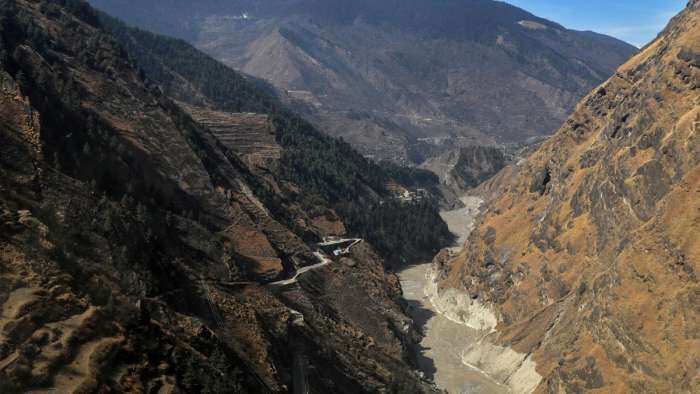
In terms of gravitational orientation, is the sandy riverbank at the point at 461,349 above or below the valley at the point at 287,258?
below

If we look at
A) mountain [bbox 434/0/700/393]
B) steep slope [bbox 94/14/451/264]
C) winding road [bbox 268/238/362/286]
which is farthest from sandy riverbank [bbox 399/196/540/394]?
steep slope [bbox 94/14/451/264]

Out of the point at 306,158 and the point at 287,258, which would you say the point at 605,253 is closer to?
the point at 287,258

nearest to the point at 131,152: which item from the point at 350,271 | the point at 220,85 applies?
the point at 350,271

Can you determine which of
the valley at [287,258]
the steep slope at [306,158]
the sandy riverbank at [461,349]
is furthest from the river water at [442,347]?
the steep slope at [306,158]

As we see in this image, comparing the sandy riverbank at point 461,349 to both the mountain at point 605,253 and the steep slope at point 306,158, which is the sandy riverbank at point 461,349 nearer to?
the mountain at point 605,253

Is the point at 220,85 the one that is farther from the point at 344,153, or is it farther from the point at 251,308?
the point at 251,308

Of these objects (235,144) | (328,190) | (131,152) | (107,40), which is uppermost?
(107,40)
